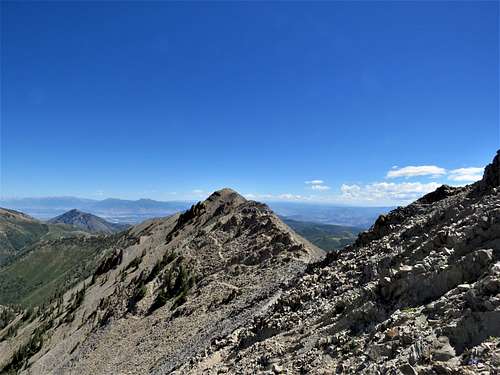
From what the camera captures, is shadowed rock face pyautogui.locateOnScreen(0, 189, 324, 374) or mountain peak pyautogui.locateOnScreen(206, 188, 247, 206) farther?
mountain peak pyautogui.locateOnScreen(206, 188, 247, 206)

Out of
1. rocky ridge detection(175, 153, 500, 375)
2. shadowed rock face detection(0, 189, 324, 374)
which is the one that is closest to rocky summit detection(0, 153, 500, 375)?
rocky ridge detection(175, 153, 500, 375)

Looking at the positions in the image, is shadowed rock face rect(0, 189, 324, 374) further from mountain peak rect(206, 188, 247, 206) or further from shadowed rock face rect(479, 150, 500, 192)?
shadowed rock face rect(479, 150, 500, 192)

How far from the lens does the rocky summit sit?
11.4 metres

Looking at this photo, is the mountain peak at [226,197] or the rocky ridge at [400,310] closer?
the rocky ridge at [400,310]

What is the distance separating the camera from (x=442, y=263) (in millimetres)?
15117

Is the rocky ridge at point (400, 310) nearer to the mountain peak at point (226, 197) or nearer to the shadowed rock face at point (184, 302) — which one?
the shadowed rock face at point (184, 302)

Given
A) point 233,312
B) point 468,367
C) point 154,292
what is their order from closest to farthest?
point 468,367 → point 233,312 → point 154,292

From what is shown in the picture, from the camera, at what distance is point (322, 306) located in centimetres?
1961

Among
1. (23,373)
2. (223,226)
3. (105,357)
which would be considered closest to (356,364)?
(105,357)

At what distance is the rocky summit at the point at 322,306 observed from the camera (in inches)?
450

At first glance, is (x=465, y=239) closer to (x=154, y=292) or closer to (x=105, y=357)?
(x=105, y=357)

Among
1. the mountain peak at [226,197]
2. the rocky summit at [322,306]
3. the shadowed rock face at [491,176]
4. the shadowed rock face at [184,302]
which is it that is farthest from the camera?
the mountain peak at [226,197]

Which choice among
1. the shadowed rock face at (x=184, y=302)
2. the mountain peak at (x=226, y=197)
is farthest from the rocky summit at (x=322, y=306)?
the mountain peak at (x=226, y=197)

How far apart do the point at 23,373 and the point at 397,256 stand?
55056 mm
